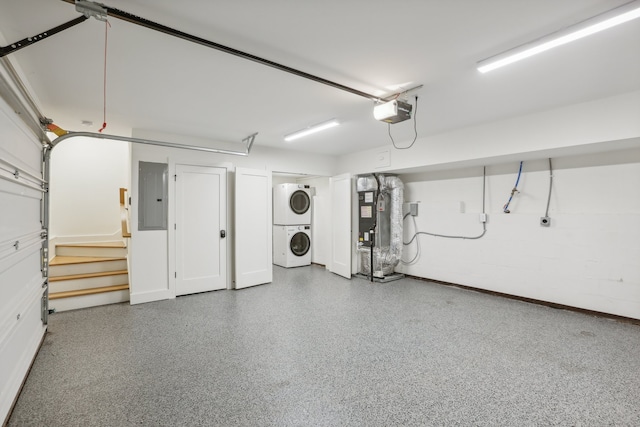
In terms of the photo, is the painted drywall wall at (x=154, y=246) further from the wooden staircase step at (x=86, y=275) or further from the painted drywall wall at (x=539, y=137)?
the painted drywall wall at (x=539, y=137)

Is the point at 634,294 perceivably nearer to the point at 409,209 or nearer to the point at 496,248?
the point at 496,248

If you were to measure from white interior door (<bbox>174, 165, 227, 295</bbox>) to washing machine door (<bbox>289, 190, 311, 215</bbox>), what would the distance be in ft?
6.84

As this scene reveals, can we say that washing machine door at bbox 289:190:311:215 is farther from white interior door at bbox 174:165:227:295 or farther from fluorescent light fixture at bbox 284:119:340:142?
fluorescent light fixture at bbox 284:119:340:142

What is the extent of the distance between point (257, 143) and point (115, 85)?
2501 mm

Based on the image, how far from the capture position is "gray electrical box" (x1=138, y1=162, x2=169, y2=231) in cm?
413

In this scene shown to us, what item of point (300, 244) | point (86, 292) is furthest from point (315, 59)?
point (300, 244)

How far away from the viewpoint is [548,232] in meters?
3.97

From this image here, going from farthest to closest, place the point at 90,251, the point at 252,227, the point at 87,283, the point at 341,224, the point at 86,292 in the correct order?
the point at 341,224
the point at 252,227
the point at 90,251
the point at 87,283
the point at 86,292

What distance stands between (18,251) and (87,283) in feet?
7.44

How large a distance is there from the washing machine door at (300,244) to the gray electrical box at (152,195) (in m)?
2.97

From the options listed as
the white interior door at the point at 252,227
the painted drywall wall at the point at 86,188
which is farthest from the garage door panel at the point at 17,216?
Answer: the painted drywall wall at the point at 86,188

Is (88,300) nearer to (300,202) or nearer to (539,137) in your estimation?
(300,202)

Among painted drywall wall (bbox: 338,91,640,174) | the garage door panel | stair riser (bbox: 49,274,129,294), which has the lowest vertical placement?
stair riser (bbox: 49,274,129,294)

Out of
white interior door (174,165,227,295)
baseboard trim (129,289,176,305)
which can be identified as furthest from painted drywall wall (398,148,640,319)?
baseboard trim (129,289,176,305)
